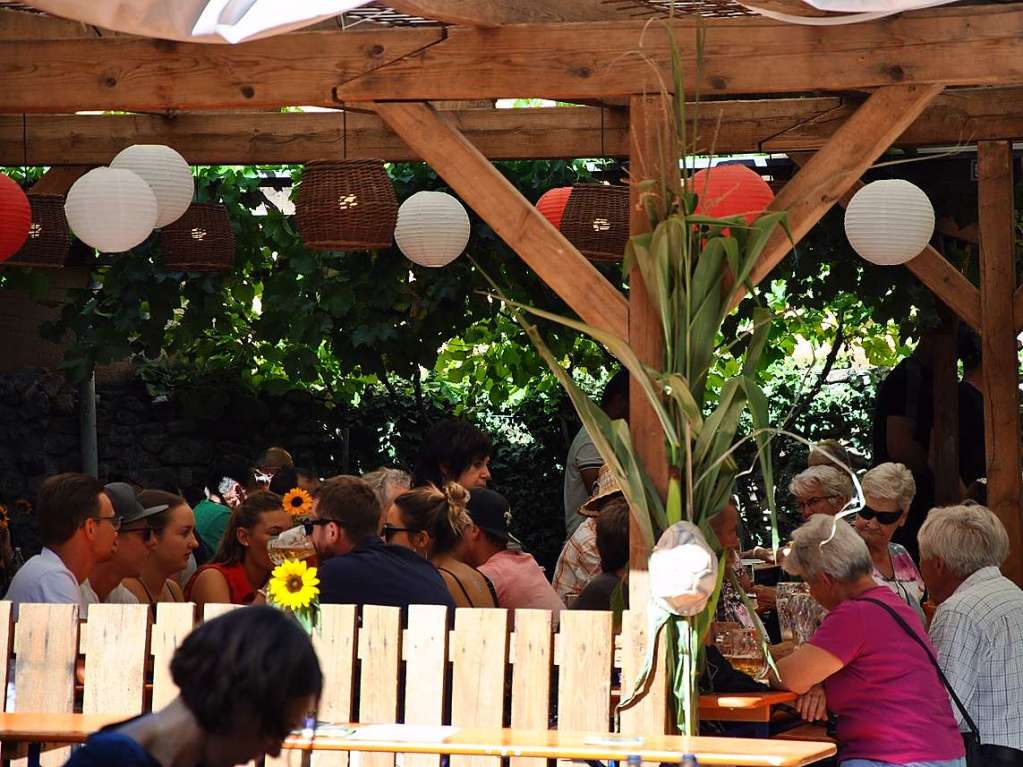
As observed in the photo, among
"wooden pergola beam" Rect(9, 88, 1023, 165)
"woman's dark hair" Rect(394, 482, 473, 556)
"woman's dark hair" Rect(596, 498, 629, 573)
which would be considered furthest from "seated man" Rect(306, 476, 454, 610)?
"wooden pergola beam" Rect(9, 88, 1023, 165)

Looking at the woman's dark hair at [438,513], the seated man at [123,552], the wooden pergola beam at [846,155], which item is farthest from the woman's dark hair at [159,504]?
the wooden pergola beam at [846,155]

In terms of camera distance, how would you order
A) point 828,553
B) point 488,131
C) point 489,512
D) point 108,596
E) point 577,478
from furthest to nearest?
1. point 577,478
2. point 488,131
3. point 489,512
4. point 108,596
5. point 828,553

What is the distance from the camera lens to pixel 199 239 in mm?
6938

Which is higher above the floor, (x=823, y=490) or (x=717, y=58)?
(x=717, y=58)

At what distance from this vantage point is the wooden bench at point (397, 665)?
4281mm

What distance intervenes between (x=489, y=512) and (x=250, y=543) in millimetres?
863

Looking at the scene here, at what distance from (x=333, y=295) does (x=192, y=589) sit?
151 inches

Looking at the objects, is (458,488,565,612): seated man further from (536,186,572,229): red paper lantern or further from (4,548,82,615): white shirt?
(536,186,572,229): red paper lantern

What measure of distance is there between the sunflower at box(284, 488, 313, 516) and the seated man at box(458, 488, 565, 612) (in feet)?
2.02

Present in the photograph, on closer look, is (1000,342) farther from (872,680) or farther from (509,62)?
(872,680)

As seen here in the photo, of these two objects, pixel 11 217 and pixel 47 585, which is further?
pixel 11 217

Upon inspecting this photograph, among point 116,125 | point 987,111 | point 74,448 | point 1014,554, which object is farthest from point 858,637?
point 74,448

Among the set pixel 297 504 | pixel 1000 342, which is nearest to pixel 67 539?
pixel 297 504

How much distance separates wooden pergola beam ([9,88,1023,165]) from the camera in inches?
278
